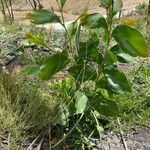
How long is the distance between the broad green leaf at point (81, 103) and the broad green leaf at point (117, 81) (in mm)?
175

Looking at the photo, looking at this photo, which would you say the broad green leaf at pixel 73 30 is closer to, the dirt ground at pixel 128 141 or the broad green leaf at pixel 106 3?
the broad green leaf at pixel 106 3

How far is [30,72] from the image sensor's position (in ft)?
9.33

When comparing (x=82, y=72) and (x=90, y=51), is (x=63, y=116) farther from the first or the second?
(x=90, y=51)

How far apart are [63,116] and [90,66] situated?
0.34m

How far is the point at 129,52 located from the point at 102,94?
0.41 meters

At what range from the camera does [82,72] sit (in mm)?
2775

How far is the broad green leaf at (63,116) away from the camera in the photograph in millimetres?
2750

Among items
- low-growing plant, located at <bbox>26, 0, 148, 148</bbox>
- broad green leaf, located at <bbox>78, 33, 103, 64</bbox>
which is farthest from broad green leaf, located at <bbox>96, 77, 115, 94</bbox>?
broad green leaf, located at <bbox>78, 33, 103, 64</bbox>

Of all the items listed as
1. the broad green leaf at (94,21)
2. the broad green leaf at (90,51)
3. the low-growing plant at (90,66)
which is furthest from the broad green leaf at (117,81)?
the broad green leaf at (94,21)

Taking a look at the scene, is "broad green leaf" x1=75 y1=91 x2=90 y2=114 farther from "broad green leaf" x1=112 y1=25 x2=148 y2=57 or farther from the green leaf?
"broad green leaf" x1=112 y1=25 x2=148 y2=57

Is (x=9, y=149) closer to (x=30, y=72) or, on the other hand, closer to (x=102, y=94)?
(x=30, y=72)

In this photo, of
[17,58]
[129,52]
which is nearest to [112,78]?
[129,52]

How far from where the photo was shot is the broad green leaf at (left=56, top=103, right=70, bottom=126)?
2.75 meters

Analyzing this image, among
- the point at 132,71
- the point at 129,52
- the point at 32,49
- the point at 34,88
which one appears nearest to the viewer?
the point at 129,52
